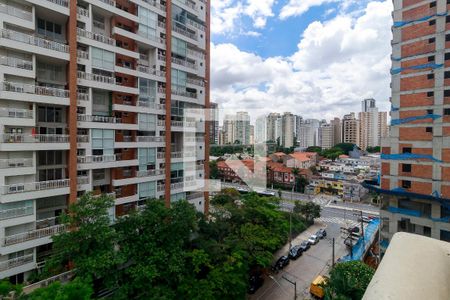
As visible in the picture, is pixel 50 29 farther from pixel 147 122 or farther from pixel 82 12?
pixel 147 122

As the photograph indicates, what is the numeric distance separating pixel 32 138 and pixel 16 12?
187 inches

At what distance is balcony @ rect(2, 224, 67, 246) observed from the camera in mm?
8711

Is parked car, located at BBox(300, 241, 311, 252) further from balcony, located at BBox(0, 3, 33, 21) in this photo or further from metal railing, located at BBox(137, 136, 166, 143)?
balcony, located at BBox(0, 3, 33, 21)

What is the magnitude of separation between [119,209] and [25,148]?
5.08 m

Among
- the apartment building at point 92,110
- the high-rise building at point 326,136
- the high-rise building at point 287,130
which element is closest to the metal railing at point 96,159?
the apartment building at point 92,110

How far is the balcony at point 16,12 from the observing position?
8812 millimetres

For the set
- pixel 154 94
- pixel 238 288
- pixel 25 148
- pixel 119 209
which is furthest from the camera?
pixel 154 94

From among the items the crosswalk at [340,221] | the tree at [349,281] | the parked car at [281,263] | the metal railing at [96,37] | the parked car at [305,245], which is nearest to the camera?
the tree at [349,281]

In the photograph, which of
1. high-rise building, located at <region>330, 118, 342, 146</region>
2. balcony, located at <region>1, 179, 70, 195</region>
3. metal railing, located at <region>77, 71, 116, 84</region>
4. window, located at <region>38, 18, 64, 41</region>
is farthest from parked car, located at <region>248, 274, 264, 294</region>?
high-rise building, located at <region>330, 118, 342, 146</region>

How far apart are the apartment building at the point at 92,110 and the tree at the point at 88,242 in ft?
6.22

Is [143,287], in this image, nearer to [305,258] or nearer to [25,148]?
[25,148]

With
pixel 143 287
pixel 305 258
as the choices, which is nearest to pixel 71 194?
pixel 143 287

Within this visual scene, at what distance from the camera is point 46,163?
10586 mm

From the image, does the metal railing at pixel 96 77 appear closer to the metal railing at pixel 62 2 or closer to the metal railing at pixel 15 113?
the metal railing at pixel 15 113
